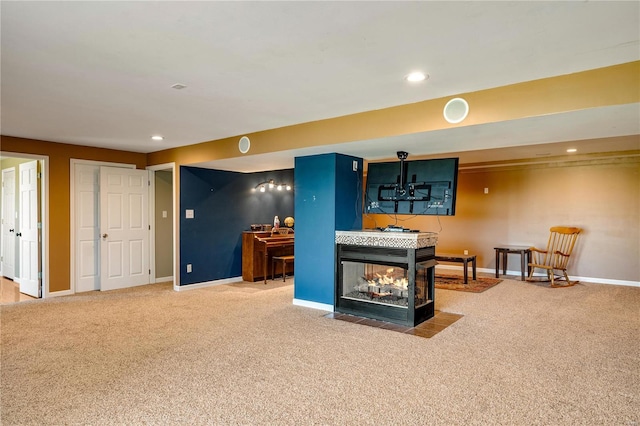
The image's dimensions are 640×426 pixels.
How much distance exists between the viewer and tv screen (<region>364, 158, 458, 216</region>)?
14.7 feet

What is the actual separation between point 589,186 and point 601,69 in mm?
5081

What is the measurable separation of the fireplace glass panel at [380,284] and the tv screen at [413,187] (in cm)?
73

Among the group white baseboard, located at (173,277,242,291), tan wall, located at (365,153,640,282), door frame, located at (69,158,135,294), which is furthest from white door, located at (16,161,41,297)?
tan wall, located at (365,153,640,282)

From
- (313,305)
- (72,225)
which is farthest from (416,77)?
(72,225)

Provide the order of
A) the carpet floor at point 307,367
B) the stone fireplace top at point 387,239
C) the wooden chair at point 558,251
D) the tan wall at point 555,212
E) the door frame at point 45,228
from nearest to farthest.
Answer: the carpet floor at point 307,367 < the stone fireplace top at point 387,239 < the door frame at point 45,228 < the tan wall at point 555,212 < the wooden chair at point 558,251

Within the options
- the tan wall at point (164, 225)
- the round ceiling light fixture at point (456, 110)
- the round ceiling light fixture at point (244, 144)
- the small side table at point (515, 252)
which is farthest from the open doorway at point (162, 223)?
the small side table at point (515, 252)

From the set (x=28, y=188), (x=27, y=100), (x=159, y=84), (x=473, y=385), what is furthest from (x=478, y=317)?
(x=28, y=188)

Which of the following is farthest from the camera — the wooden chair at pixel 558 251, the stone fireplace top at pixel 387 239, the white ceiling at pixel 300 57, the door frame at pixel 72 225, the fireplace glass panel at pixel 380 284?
the wooden chair at pixel 558 251

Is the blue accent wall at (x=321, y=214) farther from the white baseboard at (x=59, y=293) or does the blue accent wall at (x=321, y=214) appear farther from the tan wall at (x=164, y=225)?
the white baseboard at (x=59, y=293)

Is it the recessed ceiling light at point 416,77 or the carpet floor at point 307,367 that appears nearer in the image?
the carpet floor at point 307,367

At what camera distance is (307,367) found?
3.17 m

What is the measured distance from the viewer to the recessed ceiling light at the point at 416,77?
302 centimetres

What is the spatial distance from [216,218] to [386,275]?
11.7ft

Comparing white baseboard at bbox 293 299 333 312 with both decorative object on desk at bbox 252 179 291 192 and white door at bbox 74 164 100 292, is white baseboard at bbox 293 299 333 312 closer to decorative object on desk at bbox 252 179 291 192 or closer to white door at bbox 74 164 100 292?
decorative object on desk at bbox 252 179 291 192
